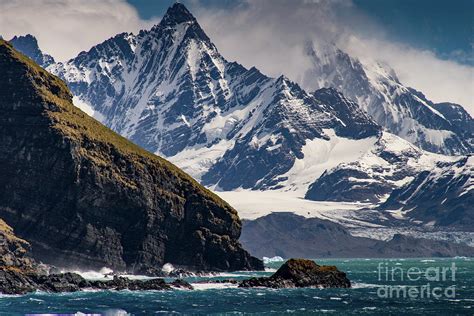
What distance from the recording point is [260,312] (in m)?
173

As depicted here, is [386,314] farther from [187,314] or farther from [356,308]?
[187,314]

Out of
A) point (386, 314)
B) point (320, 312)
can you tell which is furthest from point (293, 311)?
point (386, 314)

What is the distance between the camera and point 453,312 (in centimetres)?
16888

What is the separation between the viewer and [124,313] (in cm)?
16812

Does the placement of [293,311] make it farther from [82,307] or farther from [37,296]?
[37,296]

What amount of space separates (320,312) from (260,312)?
35.8ft

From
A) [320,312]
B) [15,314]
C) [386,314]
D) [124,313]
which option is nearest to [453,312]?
[386,314]

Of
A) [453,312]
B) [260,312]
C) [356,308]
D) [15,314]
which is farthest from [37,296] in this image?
[453,312]

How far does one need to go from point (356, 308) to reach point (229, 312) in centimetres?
2494

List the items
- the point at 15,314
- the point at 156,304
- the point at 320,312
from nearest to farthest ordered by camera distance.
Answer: the point at 15,314 < the point at 320,312 < the point at 156,304

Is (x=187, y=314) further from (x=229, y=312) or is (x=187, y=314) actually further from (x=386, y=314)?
(x=386, y=314)

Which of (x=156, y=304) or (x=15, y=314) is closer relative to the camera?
(x=15, y=314)

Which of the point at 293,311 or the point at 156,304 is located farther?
the point at 156,304

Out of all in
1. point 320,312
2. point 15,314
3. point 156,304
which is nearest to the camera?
point 15,314
